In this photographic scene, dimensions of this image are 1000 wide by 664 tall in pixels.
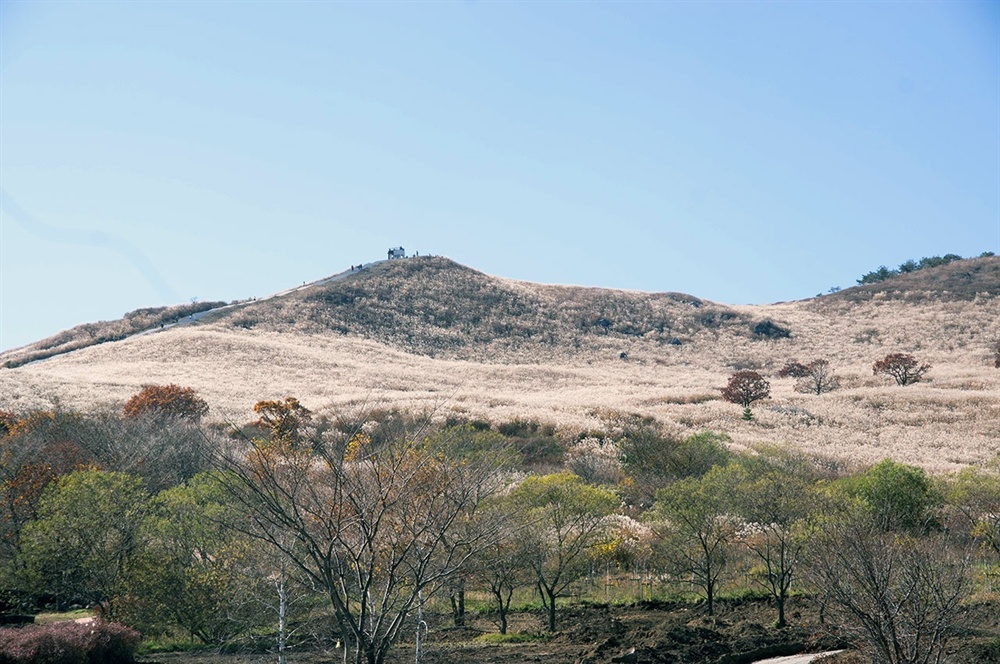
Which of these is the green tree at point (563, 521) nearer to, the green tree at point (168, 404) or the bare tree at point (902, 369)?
the green tree at point (168, 404)

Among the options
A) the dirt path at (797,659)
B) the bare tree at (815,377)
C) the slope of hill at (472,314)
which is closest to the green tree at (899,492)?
the dirt path at (797,659)

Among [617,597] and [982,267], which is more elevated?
[982,267]

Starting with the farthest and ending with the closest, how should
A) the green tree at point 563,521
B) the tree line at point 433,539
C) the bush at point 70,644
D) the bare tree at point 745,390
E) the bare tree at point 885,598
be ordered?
the bare tree at point 745,390 → the green tree at point 563,521 → the bush at point 70,644 → the tree line at point 433,539 → the bare tree at point 885,598

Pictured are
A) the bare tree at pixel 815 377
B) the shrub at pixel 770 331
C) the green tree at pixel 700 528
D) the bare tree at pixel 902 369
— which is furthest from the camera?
the shrub at pixel 770 331

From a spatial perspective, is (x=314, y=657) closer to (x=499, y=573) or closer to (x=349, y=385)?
(x=499, y=573)

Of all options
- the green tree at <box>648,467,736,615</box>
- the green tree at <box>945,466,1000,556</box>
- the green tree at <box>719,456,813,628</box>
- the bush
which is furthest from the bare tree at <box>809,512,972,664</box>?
the green tree at <box>945,466,1000,556</box>

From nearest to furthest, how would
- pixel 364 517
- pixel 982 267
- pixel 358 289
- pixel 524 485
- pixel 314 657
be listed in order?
pixel 364 517 → pixel 314 657 → pixel 524 485 → pixel 358 289 → pixel 982 267

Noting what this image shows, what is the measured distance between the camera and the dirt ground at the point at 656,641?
78.3ft

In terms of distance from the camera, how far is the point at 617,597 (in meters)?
35.8

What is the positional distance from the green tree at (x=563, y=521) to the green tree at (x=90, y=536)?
42.7 ft

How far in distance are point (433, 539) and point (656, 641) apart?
10.2 m

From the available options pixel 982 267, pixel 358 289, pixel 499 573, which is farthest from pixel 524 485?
pixel 982 267

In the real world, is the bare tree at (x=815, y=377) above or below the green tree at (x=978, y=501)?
above

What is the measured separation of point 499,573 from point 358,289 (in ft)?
400
